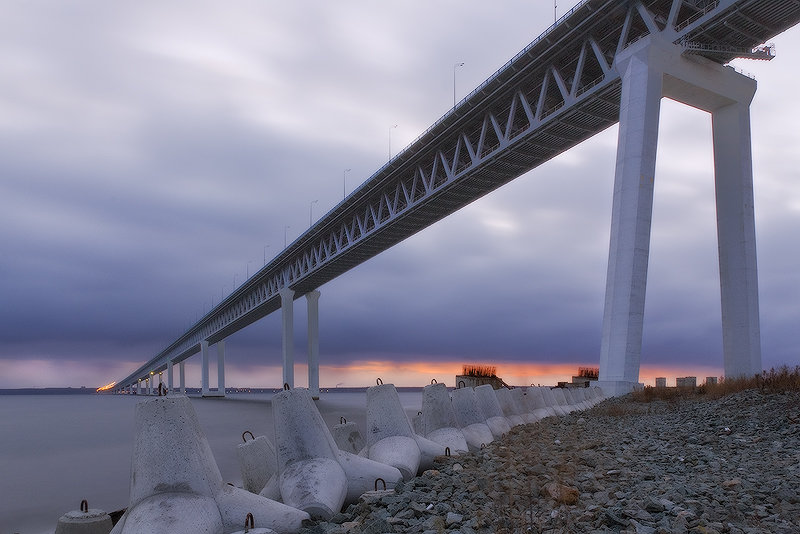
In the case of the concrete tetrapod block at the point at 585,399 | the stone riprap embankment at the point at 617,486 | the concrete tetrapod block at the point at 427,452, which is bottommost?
the concrete tetrapod block at the point at 585,399

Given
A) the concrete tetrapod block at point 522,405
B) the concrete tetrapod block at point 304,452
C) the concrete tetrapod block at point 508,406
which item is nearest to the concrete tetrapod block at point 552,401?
the concrete tetrapod block at point 522,405

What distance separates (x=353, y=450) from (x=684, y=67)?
19.6 m

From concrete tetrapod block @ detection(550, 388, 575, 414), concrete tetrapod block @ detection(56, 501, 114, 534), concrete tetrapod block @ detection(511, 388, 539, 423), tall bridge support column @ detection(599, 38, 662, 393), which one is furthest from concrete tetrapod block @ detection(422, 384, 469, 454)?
tall bridge support column @ detection(599, 38, 662, 393)

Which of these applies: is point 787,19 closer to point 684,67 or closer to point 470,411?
point 684,67

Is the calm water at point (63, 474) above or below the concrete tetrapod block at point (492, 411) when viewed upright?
below

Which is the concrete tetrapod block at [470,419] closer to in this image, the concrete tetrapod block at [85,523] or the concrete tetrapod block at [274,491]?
the concrete tetrapod block at [274,491]

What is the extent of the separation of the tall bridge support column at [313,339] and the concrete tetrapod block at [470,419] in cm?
5180

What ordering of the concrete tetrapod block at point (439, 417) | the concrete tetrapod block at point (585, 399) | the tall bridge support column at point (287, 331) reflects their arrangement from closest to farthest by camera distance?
the concrete tetrapod block at point (439, 417) < the concrete tetrapod block at point (585, 399) < the tall bridge support column at point (287, 331)

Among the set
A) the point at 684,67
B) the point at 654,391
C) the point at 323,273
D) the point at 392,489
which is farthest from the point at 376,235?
the point at 392,489

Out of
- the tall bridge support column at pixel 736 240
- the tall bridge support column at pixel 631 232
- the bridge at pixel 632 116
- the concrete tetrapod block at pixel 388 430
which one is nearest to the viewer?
the concrete tetrapod block at pixel 388 430

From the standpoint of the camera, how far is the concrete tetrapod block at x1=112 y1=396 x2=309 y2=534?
5066 millimetres

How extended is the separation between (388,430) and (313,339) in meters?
55.7

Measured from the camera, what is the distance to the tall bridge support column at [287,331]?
5934cm

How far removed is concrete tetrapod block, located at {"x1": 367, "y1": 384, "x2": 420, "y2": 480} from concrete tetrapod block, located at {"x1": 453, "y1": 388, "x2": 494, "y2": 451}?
6.42ft
